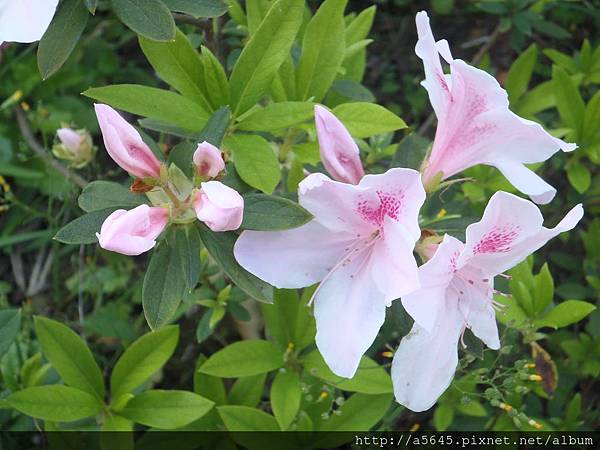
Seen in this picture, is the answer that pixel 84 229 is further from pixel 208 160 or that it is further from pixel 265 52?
pixel 265 52

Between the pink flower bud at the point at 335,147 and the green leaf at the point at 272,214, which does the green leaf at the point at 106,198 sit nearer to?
the green leaf at the point at 272,214

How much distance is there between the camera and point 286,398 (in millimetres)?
1731

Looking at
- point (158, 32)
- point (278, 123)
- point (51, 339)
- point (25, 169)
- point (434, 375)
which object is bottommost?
point (25, 169)

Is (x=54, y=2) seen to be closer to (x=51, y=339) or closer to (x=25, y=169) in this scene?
(x=51, y=339)

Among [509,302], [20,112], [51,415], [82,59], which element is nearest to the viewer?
[51,415]

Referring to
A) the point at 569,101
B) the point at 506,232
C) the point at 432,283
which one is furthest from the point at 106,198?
the point at 569,101

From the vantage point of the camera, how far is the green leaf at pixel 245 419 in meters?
1.73

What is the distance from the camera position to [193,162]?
1273mm

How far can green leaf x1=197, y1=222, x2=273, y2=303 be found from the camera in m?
1.27

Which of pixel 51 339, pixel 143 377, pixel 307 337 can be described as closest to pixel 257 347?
pixel 307 337

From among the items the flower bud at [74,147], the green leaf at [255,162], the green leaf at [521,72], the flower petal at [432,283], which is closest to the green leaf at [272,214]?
the green leaf at [255,162]

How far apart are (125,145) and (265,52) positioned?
1.33 feet

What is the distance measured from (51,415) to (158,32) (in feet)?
2.99

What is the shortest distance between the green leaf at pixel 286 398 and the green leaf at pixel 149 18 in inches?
34.7
